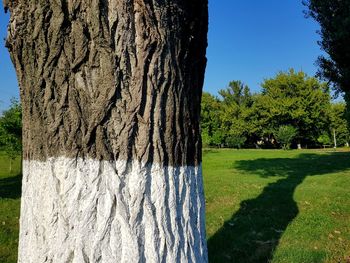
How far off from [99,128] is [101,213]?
471mm

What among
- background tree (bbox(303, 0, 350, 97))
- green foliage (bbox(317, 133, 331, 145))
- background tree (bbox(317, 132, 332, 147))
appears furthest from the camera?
green foliage (bbox(317, 133, 331, 145))

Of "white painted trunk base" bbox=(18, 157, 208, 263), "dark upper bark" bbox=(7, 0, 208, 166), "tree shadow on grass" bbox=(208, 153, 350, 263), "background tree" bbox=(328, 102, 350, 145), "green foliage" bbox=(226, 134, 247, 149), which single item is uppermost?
"background tree" bbox=(328, 102, 350, 145)

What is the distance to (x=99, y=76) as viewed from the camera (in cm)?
187

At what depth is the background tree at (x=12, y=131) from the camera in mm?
17422

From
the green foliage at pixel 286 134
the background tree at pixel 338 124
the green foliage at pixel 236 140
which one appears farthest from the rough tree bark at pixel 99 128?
the background tree at pixel 338 124

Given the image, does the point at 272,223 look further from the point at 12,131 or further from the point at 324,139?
the point at 324,139

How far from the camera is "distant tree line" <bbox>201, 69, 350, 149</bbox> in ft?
168

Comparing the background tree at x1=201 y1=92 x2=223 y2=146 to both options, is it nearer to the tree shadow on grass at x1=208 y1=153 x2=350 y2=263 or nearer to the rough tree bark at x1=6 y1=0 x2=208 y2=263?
the tree shadow on grass at x1=208 y1=153 x2=350 y2=263

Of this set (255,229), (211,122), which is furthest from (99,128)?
(211,122)

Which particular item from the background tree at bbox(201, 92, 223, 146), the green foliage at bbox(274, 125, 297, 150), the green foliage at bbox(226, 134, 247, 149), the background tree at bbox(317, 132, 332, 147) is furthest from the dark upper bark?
the background tree at bbox(317, 132, 332, 147)

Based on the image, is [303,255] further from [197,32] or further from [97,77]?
[97,77]

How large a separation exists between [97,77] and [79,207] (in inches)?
28.9

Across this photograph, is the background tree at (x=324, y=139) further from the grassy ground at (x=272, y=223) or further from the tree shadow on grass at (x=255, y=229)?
the tree shadow on grass at (x=255, y=229)

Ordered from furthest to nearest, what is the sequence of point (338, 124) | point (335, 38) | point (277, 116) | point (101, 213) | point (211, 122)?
point (211, 122)
point (338, 124)
point (277, 116)
point (335, 38)
point (101, 213)
